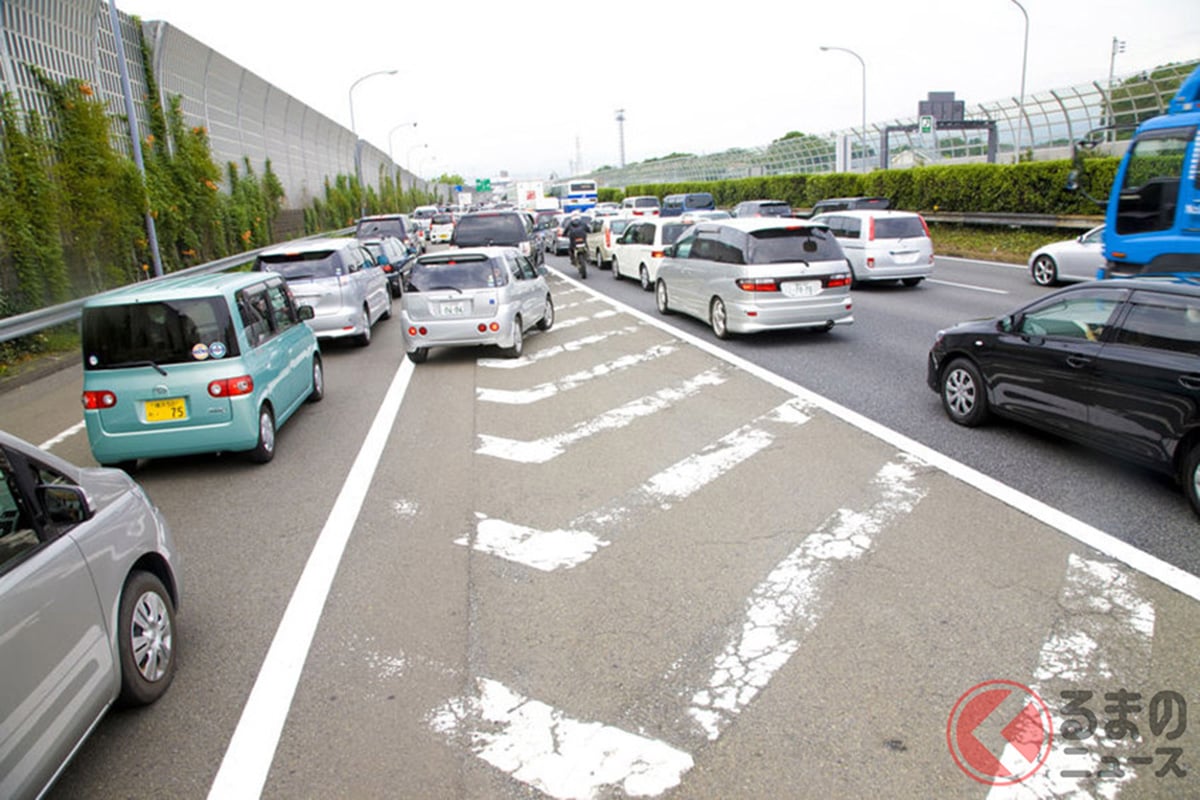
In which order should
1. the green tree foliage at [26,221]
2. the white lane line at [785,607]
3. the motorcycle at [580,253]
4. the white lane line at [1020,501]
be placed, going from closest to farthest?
the white lane line at [785,607], the white lane line at [1020,501], the green tree foliage at [26,221], the motorcycle at [580,253]

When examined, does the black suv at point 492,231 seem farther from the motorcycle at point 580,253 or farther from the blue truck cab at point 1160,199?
the blue truck cab at point 1160,199

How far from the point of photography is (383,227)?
26484mm

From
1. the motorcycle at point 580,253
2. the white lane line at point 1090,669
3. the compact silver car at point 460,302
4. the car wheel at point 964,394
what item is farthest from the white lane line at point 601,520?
the motorcycle at point 580,253

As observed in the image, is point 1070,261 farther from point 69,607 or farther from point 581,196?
point 581,196

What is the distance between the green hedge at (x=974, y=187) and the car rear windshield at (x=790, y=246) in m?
8.30

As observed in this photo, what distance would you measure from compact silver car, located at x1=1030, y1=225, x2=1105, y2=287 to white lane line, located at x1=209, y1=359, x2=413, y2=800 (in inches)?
616

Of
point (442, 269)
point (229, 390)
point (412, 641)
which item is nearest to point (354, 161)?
point (442, 269)

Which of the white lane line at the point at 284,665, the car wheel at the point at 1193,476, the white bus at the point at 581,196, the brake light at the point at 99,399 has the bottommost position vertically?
the white lane line at the point at 284,665

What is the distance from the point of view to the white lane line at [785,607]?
12.3 ft

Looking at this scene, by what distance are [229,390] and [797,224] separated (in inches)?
325

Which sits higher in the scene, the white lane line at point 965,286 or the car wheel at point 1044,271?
the car wheel at point 1044,271

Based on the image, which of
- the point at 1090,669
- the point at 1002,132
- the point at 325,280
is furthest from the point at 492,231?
the point at 1002,132

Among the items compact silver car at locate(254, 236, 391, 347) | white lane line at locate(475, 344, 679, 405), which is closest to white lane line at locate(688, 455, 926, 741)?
white lane line at locate(475, 344, 679, 405)

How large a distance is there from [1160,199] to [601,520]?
895 centimetres
